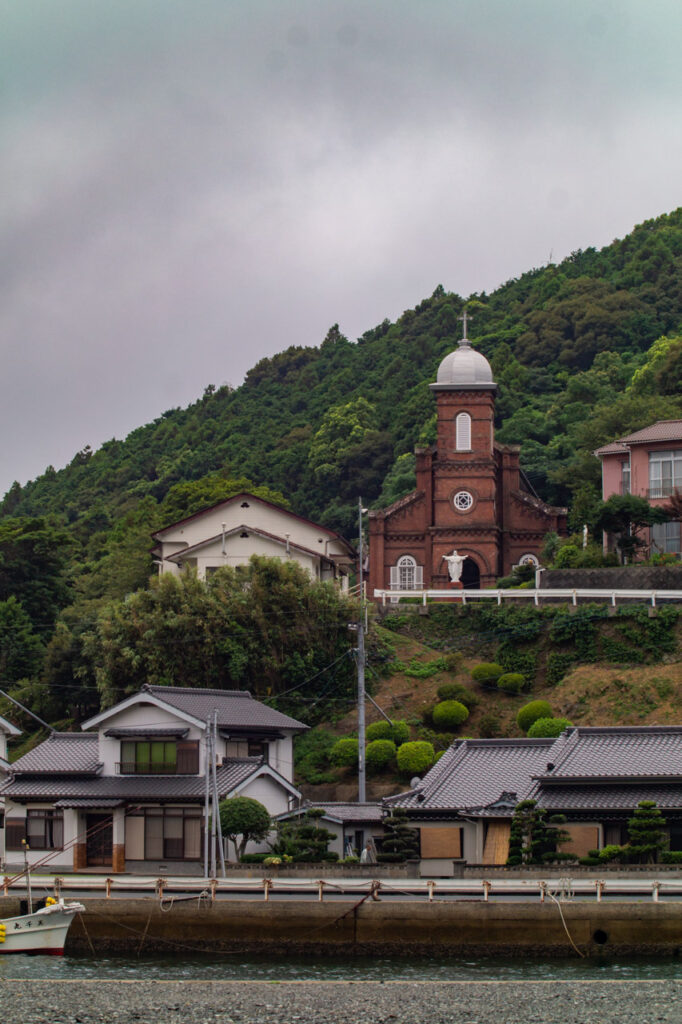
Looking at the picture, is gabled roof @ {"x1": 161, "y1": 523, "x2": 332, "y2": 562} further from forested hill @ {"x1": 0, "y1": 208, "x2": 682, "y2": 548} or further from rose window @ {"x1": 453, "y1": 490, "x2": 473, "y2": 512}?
forested hill @ {"x1": 0, "y1": 208, "x2": 682, "y2": 548}

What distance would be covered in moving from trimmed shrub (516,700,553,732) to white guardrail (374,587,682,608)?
22.2 ft

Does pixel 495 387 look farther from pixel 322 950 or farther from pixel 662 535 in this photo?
pixel 322 950

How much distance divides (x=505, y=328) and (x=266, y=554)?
65266 mm

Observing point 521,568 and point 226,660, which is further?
point 521,568

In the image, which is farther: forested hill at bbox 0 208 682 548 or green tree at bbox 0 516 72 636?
forested hill at bbox 0 208 682 548

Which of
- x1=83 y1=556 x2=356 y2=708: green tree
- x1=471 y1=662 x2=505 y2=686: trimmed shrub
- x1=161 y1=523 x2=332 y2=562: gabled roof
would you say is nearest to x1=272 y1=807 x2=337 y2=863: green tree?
x1=83 y1=556 x2=356 y2=708: green tree

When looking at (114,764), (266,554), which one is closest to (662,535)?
(266,554)

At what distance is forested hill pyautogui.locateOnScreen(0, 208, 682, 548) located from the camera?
313ft

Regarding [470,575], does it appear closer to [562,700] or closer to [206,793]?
[562,700]

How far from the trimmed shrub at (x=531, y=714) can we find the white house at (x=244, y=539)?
→ 15403 millimetres

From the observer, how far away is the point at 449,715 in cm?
5431

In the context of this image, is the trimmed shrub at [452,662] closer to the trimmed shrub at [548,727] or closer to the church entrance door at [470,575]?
the trimmed shrub at [548,727]

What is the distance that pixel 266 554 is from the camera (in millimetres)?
68000

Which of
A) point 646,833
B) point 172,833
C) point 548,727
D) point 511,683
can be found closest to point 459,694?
point 511,683
